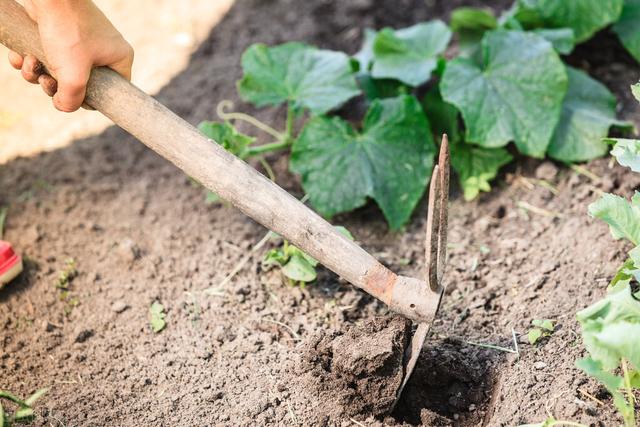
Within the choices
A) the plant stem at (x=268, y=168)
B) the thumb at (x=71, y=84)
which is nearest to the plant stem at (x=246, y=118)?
the plant stem at (x=268, y=168)

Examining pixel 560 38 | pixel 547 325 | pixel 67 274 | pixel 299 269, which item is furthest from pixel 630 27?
pixel 67 274

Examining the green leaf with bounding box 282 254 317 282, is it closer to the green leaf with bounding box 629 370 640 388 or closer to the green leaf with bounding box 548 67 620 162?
the green leaf with bounding box 629 370 640 388

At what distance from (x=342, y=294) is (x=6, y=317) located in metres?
1.19

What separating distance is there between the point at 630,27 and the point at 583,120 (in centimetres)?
66

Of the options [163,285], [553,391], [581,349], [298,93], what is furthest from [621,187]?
[163,285]

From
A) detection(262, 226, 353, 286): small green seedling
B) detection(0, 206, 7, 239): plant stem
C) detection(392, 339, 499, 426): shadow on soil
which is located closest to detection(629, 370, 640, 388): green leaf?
detection(392, 339, 499, 426): shadow on soil

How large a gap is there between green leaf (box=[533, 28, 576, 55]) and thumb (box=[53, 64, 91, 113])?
1.98 metres

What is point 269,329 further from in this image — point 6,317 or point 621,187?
point 621,187

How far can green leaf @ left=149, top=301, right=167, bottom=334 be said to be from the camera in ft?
8.32

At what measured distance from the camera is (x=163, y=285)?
272 cm

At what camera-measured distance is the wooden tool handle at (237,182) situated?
7.02ft

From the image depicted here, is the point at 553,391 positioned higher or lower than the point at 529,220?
higher

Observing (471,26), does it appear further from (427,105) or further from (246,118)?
(246,118)

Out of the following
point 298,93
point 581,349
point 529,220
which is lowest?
point 529,220
